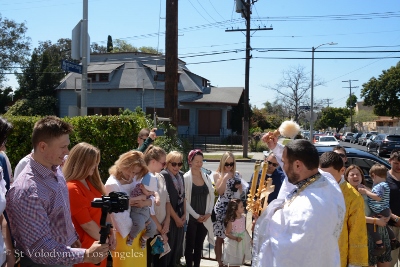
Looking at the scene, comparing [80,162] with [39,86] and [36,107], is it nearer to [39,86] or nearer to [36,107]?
[36,107]

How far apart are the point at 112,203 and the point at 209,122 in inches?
1428

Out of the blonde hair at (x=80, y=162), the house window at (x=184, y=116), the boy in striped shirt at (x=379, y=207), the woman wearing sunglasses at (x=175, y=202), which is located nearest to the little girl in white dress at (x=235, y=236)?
the woman wearing sunglasses at (x=175, y=202)

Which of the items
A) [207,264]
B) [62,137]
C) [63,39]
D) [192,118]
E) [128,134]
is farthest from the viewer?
[63,39]

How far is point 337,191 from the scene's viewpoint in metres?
3.09

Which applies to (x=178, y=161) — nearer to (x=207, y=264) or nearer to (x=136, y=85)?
(x=207, y=264)

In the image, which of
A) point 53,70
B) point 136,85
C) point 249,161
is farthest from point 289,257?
point 53,70

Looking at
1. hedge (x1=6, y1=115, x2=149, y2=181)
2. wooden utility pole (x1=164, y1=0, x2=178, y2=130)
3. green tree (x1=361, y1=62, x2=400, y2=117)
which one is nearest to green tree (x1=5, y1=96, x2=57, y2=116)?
wooden utility pole (x1=164, y1=0, x2=178, y2=130)

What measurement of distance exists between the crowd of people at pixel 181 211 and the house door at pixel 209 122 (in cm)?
3230

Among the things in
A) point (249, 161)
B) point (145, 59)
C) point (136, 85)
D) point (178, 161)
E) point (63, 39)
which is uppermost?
point (63, 39)

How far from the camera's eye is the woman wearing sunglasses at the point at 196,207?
6391mm

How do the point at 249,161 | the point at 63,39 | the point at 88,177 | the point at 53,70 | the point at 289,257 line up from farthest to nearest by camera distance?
the point at 63,39, the point at 53,70, the point at 249,161, the point at 88,177, the point at 289,257

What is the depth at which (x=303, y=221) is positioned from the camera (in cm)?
290

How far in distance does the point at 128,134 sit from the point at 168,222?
3.51 meters

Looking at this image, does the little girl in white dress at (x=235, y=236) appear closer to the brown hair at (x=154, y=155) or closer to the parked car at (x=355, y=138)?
the brown hair at (x=154, y=155)
